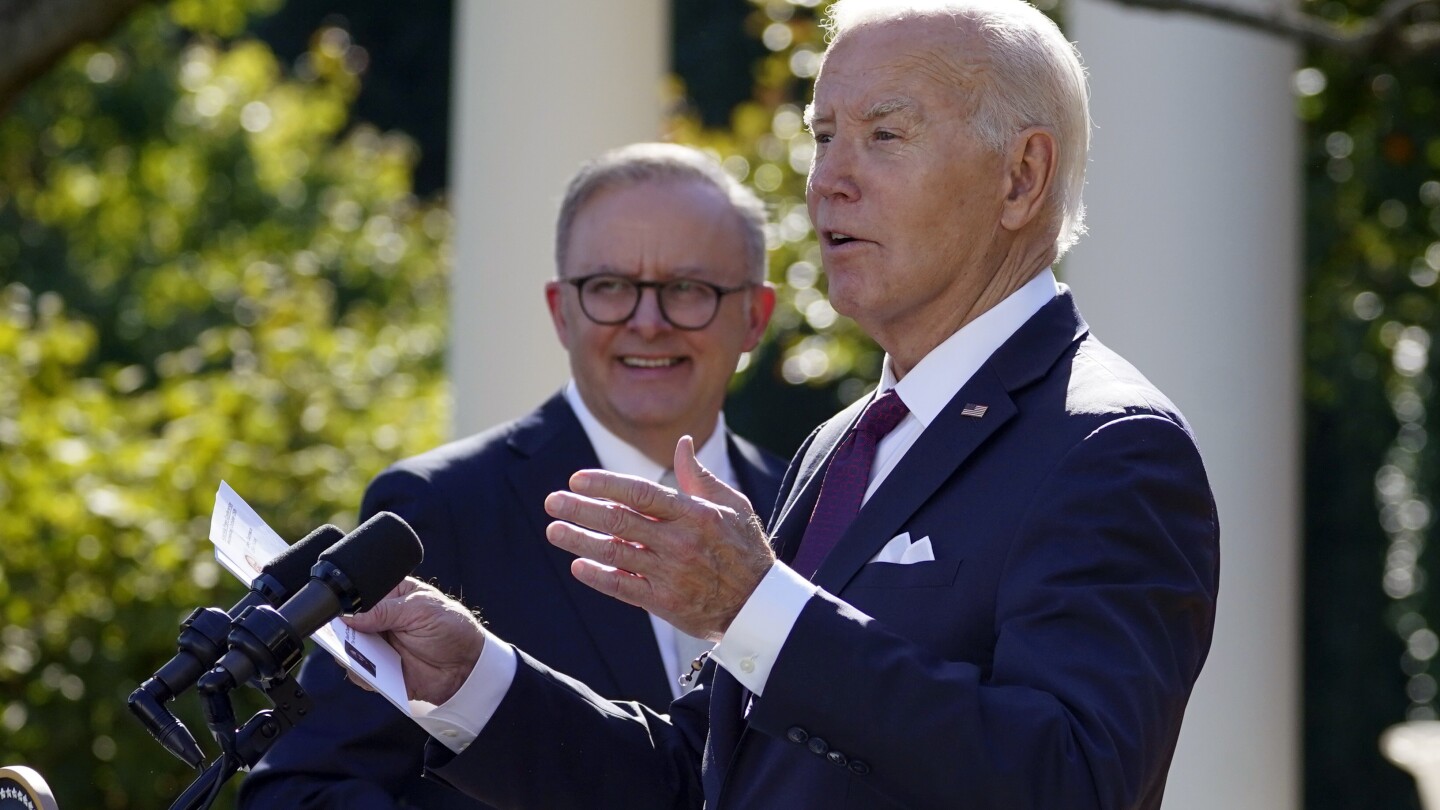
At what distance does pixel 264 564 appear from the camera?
2465 mm

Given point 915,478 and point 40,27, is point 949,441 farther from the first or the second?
point 40,27

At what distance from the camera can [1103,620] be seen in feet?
7.32

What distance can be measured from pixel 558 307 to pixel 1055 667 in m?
2.41

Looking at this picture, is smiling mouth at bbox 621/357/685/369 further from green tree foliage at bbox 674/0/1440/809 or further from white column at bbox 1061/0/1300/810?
green tree foliage at bbox 674/0/1440/809

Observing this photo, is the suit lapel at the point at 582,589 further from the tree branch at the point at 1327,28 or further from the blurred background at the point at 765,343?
the tree branch at the point at 1327,28

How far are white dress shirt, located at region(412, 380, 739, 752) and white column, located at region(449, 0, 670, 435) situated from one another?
1582 mm

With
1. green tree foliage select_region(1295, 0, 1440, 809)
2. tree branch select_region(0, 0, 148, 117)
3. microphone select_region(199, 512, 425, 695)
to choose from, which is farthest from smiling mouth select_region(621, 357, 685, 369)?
green tree foliage select_region(1295, 0, 1440, 809)

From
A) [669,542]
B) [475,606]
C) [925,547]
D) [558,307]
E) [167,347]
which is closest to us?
[669,542]

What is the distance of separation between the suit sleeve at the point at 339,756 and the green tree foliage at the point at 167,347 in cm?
279

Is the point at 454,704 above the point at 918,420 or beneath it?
beneath

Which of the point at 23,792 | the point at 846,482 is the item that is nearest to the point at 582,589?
the point at 846,482

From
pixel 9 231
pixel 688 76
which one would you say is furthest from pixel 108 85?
pixel 688 76

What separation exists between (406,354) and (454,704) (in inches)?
361

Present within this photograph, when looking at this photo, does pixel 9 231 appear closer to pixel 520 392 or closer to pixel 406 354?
pixel 406 354
